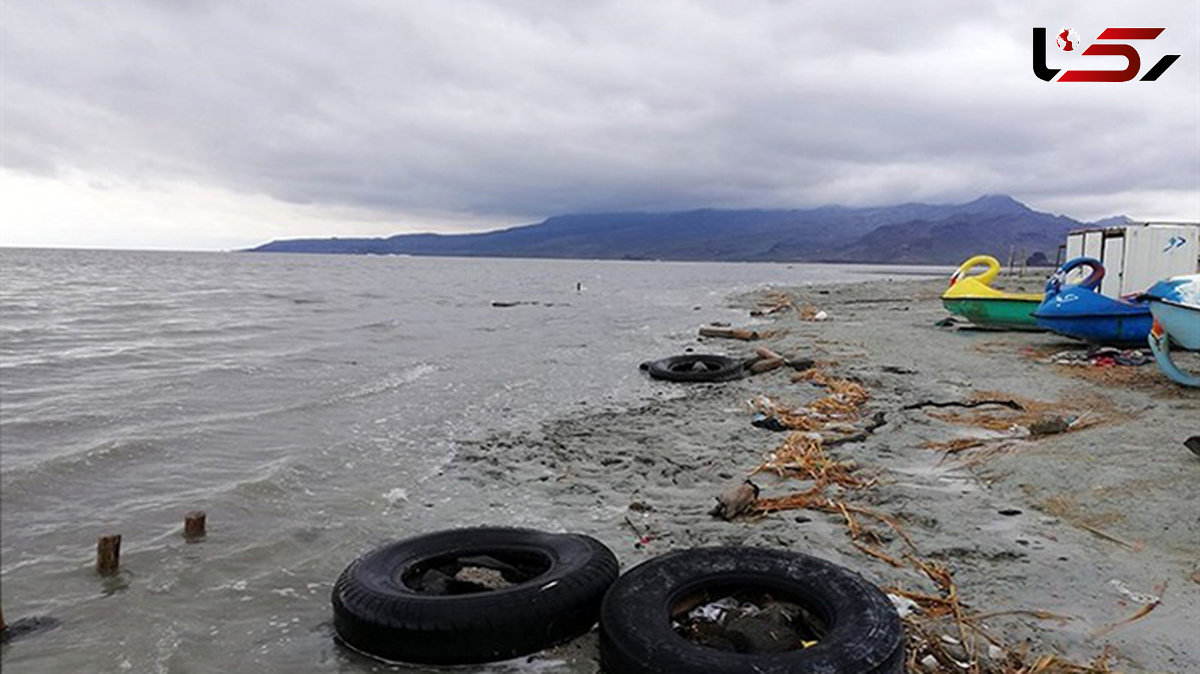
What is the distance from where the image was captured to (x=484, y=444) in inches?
373

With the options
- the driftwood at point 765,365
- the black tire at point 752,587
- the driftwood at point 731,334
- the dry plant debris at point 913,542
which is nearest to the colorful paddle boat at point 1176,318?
the dry plant debris at point 913,542

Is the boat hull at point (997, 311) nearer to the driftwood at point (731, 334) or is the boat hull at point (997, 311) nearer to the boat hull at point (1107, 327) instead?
the boat hull at point (1107, 327)

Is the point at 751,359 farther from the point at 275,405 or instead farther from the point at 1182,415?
the point at 275,405

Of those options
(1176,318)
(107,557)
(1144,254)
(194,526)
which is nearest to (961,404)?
(1176,318)

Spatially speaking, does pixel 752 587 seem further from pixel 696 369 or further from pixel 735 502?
pixel 696 369

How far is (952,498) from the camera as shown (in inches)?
262

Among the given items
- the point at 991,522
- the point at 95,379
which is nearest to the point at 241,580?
the point at 991,522

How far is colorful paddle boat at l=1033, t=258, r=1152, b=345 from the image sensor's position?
14.9 metres

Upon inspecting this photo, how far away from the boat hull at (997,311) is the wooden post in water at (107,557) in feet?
68.7

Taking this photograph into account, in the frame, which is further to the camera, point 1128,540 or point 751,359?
point 751,359

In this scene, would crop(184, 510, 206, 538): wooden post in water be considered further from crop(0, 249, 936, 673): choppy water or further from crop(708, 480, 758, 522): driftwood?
crop(708, 480, 758, 522): driftwood

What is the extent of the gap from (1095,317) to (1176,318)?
4655mm

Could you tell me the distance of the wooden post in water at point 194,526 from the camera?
6.08 meters

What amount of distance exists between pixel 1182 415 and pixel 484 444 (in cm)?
910
